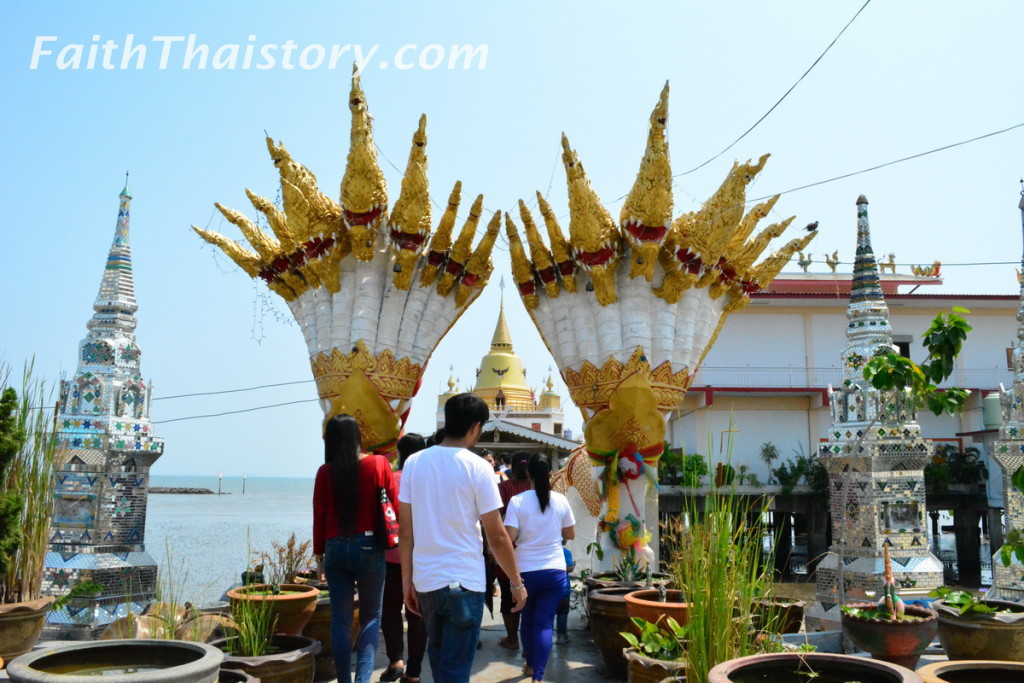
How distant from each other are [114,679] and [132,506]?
604cm

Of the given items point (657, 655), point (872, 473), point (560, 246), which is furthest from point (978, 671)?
point (872, 473)

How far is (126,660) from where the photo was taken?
356cm

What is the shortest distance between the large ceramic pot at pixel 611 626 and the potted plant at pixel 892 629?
1327mm

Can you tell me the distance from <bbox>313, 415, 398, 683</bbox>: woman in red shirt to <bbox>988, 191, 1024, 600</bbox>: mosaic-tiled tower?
656 cm

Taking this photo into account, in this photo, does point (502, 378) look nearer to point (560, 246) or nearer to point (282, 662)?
point (560, 246)

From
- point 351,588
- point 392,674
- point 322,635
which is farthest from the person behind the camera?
point 322,635

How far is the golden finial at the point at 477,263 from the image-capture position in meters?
8.84

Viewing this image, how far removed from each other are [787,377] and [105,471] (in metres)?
17.9

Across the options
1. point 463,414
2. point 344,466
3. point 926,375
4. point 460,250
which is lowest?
point 344,466

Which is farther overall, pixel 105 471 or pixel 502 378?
pixel 502 378

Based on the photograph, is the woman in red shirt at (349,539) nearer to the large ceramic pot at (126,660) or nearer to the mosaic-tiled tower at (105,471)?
the large ceramic pot at (126,660)

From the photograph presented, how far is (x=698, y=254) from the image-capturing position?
8.24 metres

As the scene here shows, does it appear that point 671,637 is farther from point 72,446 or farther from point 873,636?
point 72,446

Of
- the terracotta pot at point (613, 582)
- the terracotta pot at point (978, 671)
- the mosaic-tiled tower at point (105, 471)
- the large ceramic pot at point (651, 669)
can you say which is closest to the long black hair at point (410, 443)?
the terracotta pot at point (613, 582)
